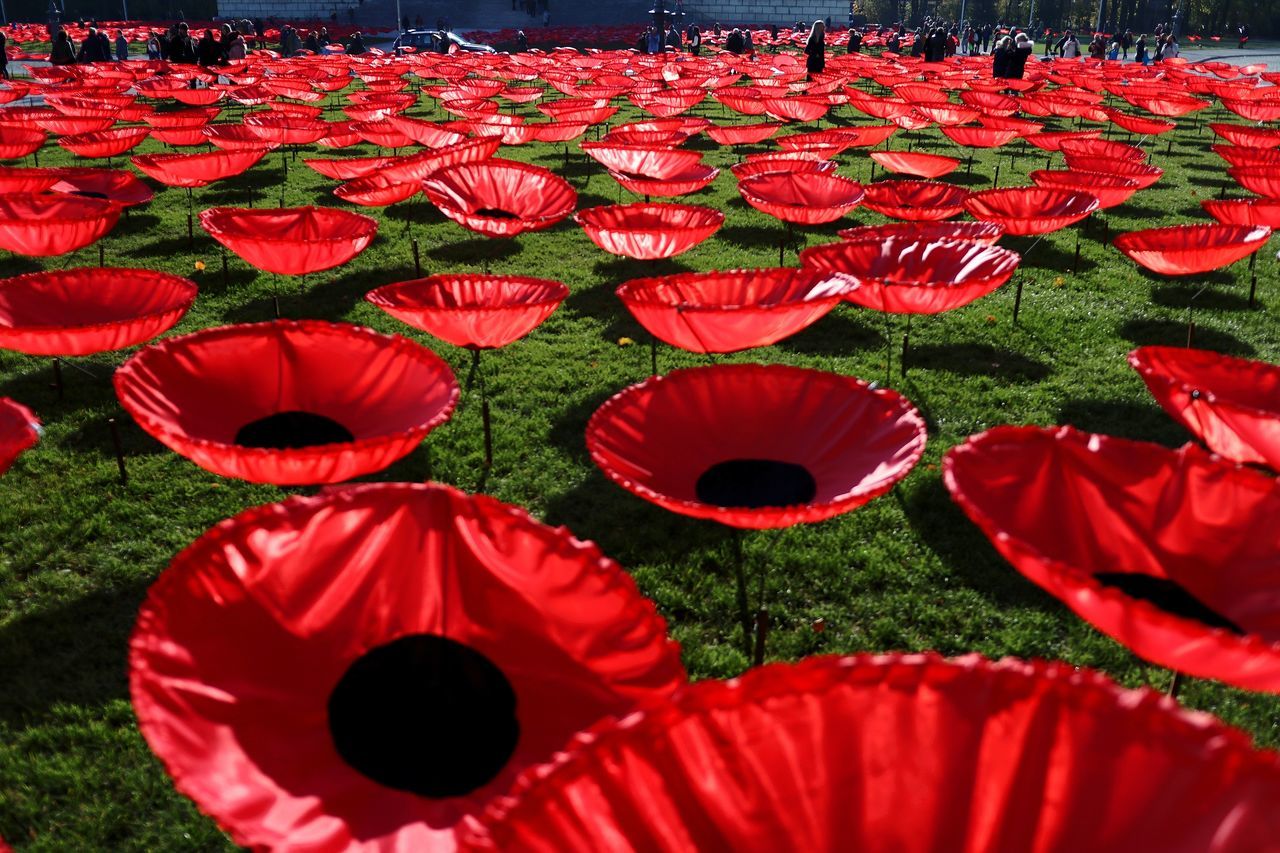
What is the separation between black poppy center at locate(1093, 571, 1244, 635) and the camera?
3.38 metres

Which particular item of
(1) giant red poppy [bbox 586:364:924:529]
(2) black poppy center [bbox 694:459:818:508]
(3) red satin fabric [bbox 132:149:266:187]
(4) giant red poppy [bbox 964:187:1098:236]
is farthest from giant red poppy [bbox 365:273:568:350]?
(3) red satin fabric [bbox 132:149:266:187]

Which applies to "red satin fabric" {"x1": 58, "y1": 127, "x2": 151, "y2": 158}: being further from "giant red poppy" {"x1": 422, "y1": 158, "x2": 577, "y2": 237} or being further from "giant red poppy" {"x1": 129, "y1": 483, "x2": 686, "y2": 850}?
"giant red poppy" {"x1": 129, "y1": 483, "x2": 686, "y2": 850}

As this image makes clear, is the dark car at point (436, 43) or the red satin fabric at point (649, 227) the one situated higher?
the dark car at point (436, 43)

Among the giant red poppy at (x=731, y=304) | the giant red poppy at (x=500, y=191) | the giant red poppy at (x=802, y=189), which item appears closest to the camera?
the giant red poppy at (x=731, y=304)

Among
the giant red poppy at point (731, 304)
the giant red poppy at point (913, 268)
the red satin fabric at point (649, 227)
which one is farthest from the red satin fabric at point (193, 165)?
the giant red poppy at point (913, 268)

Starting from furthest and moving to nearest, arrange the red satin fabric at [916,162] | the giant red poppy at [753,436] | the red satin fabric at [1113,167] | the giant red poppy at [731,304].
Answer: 1. the red satin fabric at [916,162]
2. the red satin fabric at [1113,167]
3. the giant red poppy at [731,304]
4. the giant red poppy at [753,436]

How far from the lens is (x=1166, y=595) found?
3.50 m

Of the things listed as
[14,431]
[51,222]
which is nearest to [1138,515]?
[14,431]

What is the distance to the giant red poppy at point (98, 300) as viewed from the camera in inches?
227

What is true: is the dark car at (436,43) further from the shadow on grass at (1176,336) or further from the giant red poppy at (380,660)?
the giant red poppy at (380,660)

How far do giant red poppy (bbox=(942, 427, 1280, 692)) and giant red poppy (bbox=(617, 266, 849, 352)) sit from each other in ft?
6.48

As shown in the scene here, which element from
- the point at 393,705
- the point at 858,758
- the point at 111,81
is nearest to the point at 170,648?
the point at 393,705

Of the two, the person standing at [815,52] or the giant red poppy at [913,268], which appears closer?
the giant red poppy at [913,268]

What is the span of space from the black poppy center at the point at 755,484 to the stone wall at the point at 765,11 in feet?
246
